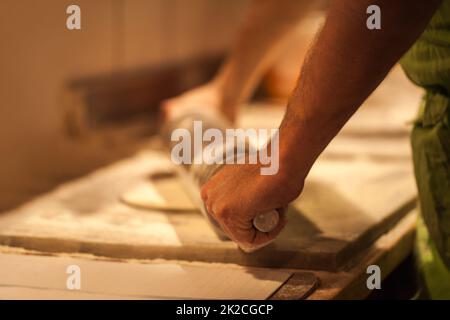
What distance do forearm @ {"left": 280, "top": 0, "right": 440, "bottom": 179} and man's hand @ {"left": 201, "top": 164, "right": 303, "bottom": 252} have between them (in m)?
0.03

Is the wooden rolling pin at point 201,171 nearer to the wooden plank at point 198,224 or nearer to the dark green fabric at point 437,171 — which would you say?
the wooden plank at point 198,224

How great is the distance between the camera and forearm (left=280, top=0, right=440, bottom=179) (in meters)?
0.71

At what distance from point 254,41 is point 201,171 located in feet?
1.91

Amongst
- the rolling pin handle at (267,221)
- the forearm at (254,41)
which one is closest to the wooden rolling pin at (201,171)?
the rolling pin handle at (267,221)

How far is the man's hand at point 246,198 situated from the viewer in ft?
2.66

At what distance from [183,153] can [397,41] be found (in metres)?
0.56

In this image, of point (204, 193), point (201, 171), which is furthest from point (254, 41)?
point (204, 193)

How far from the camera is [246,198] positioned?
2.69 feet

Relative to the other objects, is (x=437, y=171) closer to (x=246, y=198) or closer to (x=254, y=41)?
(x=246, y=198)

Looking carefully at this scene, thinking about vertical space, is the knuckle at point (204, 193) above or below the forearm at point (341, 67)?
below

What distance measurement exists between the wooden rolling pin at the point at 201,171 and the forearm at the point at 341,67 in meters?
0.08

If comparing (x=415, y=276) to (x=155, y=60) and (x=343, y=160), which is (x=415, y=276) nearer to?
(x=343, y=160)

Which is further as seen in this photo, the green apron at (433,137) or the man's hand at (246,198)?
the green apron at (433,137)
